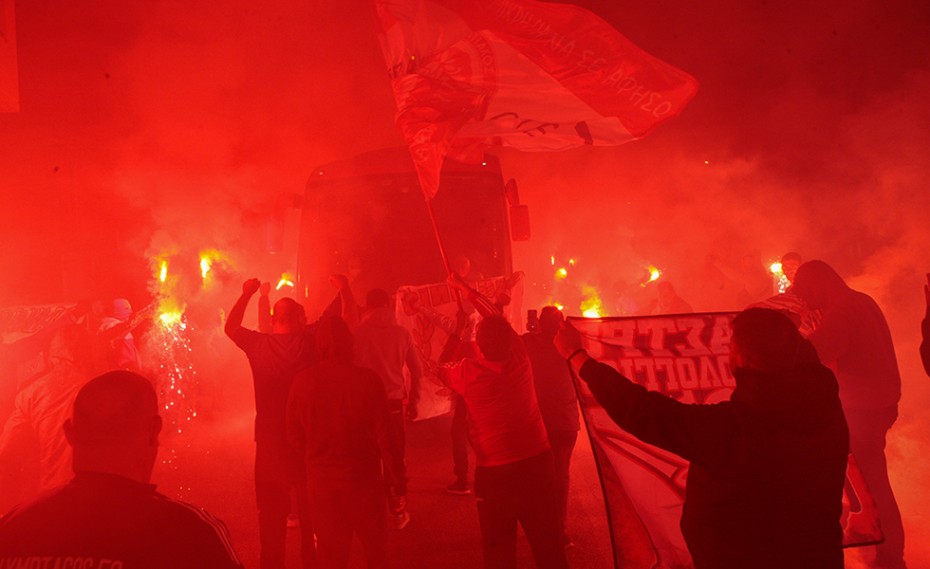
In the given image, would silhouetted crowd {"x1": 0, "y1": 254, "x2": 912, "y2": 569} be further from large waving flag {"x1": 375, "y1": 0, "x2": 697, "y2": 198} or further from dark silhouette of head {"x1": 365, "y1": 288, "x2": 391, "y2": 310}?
large waving flag {"x1": 375, "y1": 0, "x2": 697, "y2": 198}

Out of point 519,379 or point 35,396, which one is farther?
point 35,396

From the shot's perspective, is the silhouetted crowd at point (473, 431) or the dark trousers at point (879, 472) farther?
the dark trousers at point (879, 472)

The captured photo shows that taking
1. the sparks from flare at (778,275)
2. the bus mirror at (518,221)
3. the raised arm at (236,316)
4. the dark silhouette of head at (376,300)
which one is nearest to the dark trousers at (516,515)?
the raised arm at (236,316)

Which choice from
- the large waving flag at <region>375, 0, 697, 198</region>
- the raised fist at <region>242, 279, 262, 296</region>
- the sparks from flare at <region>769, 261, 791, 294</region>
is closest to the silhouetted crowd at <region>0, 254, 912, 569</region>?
the raised fist at <region>242, 279, 262, 296</region>

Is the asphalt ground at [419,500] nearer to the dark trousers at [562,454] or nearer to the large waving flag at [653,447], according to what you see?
the dark trousers at [562,454]

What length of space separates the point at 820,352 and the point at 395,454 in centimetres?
→ 290

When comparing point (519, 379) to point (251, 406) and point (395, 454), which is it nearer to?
point (395, 454)

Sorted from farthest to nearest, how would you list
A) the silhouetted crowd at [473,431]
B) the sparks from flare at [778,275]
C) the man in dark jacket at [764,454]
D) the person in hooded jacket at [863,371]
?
the sparks from flare at [778,275] → the person in hooded jacket at [863,371] → the man in dark jacket at [764,454] → the silhouetted crowd at [473,431]

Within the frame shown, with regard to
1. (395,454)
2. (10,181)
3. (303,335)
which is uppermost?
(10,181)

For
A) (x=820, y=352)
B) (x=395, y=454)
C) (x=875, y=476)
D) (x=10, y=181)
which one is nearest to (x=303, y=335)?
(x=395, y=454)

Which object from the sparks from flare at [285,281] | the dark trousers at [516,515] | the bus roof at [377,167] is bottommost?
the dark trousers at [516,515]

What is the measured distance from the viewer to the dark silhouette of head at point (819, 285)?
13.5 feet

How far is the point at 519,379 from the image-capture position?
3.42 m

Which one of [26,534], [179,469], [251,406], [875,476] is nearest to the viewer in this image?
[26,534]
